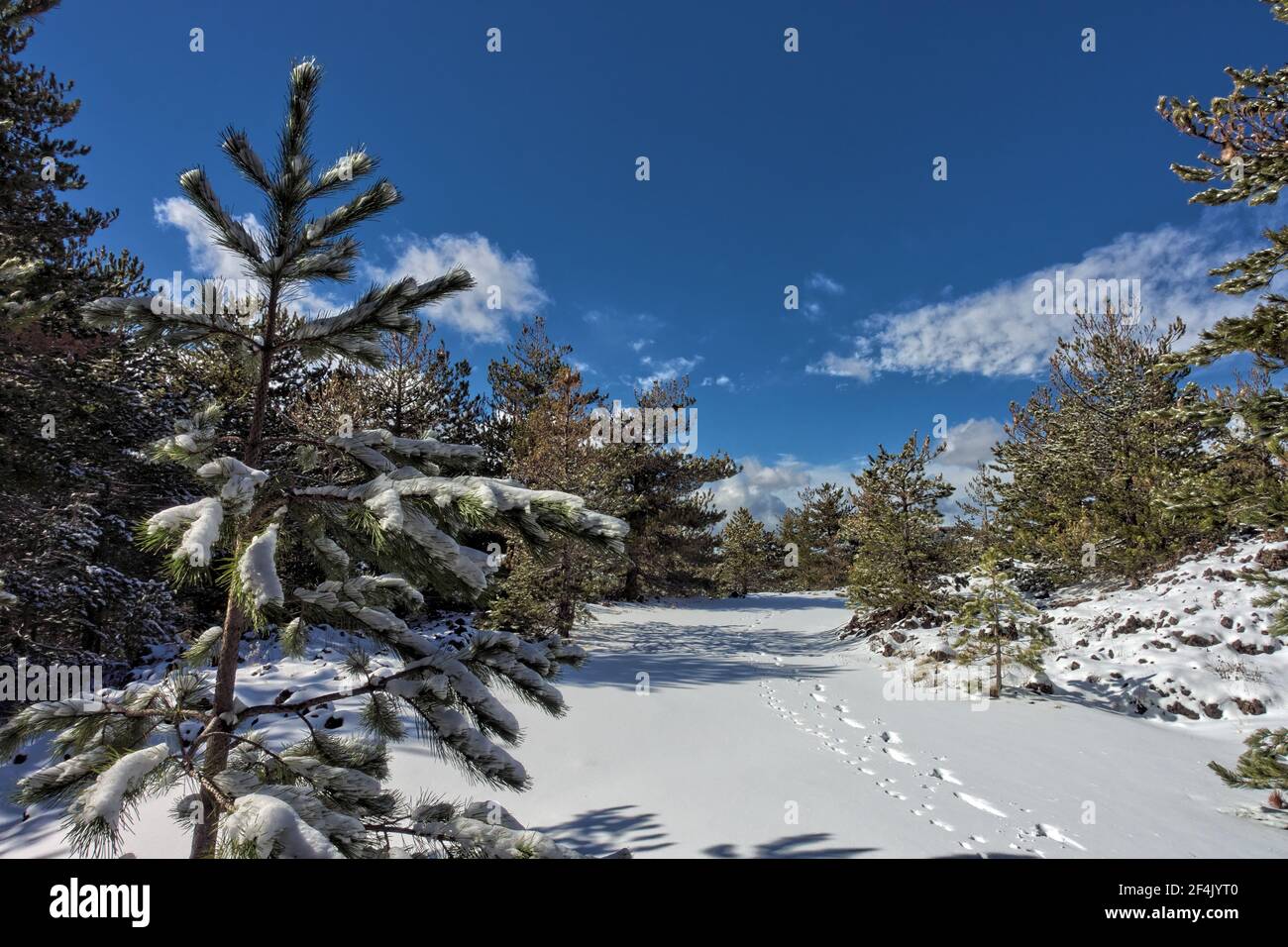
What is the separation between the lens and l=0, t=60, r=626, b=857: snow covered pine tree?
1343 millimetres

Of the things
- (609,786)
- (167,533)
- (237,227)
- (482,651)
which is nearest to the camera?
(167,533)

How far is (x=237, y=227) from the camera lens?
2188mm

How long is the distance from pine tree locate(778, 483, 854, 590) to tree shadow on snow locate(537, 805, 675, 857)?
102 feet

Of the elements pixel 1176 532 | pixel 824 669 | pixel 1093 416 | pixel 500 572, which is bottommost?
pixel 824 669

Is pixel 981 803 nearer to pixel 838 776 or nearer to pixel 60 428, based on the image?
pixel 838 776

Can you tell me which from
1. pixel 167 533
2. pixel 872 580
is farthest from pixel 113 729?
pixel 872 580

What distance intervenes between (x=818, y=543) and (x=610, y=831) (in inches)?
1319

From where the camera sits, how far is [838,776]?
5.04 metres

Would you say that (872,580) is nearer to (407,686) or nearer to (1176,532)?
(1176,532)

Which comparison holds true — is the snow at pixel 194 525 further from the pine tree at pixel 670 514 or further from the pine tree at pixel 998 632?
the pine tree at pixel 670 514

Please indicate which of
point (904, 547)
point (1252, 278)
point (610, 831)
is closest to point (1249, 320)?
point (1252, 278)

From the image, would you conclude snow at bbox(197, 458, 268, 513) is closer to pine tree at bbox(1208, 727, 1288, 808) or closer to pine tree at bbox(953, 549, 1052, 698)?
pine tree at bbox(1208, 727, 1288, 808)

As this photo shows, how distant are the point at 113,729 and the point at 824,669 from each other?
37.4 ft

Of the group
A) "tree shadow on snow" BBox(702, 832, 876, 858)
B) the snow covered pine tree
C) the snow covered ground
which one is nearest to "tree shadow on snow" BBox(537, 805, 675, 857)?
the snow covered ground
